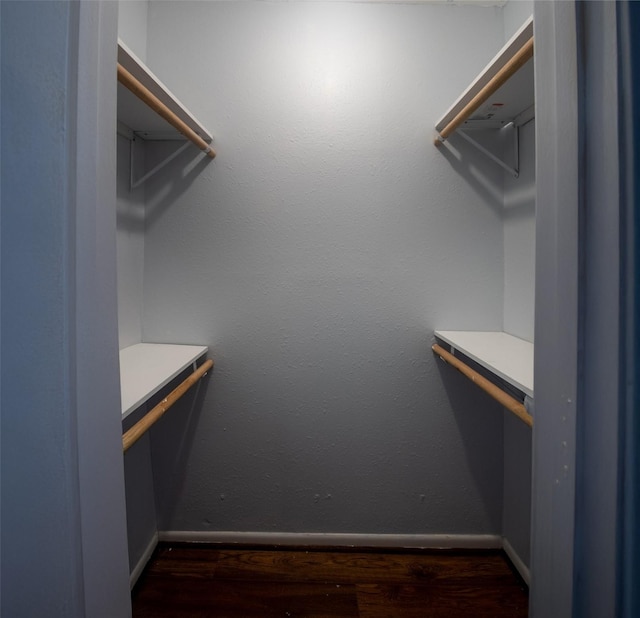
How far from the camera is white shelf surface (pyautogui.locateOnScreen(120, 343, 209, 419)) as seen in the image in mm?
927

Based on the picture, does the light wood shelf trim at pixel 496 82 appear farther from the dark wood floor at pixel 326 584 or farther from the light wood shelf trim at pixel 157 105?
the dark wood floor at pixel 326 584

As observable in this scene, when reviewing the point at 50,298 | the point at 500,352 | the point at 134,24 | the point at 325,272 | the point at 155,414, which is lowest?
the point at 155,414

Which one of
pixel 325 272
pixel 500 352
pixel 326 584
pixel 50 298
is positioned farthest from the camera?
pixel 325 272

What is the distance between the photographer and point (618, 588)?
17.4 inches

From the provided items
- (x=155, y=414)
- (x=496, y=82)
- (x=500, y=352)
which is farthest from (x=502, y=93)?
(x=155, y=414)

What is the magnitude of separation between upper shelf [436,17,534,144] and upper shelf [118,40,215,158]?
88 centimetres

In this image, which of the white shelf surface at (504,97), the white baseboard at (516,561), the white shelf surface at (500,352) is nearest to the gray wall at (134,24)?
the white shelf surface at (504,97)

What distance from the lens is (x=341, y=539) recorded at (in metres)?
1.54

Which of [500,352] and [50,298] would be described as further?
[500,352]

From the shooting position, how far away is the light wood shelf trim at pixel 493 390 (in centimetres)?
87

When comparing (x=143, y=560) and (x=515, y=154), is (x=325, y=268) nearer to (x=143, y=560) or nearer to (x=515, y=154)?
(x=515, y=154)

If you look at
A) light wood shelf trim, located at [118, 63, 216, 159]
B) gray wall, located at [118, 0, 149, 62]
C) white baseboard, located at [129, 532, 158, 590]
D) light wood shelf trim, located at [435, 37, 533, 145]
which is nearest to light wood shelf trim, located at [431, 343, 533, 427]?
light wood shelf trim, located at [435, 37, 533, 145]

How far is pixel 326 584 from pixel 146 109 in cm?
173

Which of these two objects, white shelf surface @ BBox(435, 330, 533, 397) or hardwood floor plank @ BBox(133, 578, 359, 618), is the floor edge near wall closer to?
hardwood floor plank @ BBox(133, 578, 359, 618)
